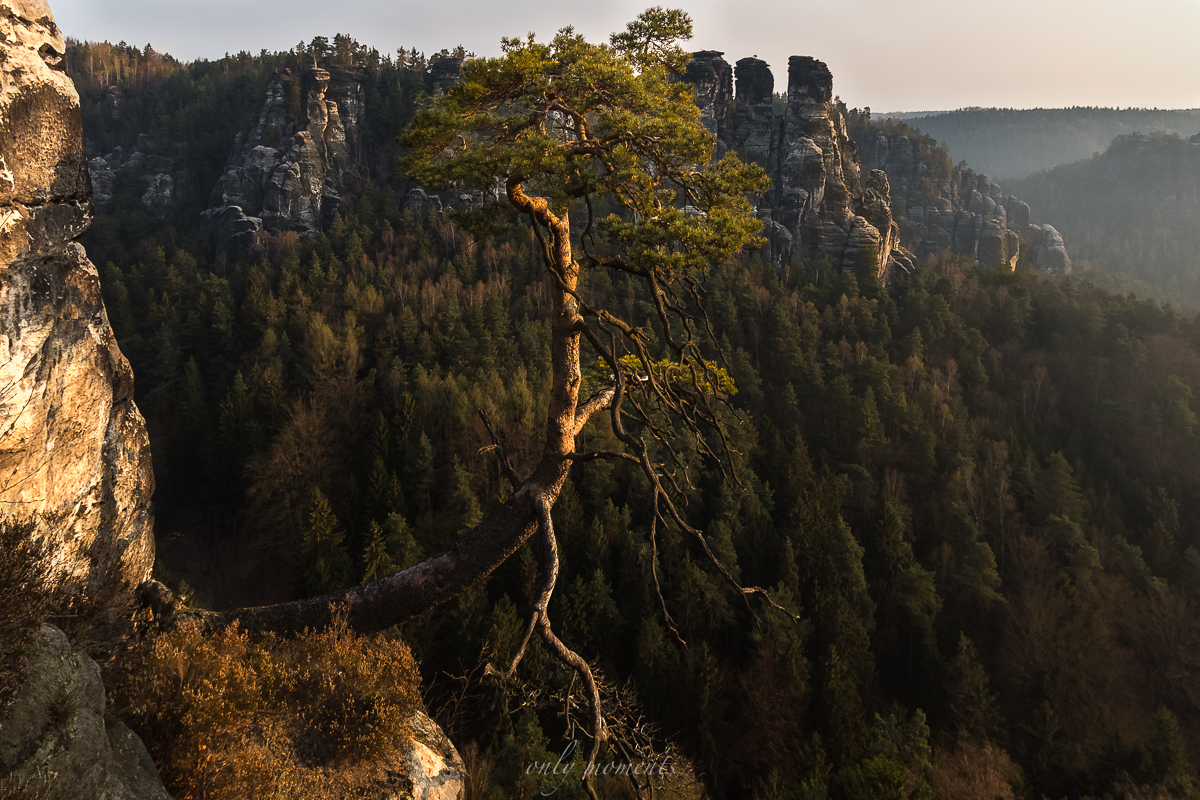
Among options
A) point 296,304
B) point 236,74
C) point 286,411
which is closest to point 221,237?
point 296,304

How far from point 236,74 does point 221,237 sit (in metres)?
58.1

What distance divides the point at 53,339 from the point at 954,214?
114563 mm

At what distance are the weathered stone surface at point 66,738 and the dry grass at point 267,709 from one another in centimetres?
37

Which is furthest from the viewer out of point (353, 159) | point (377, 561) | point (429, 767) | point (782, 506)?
point (353, 159)

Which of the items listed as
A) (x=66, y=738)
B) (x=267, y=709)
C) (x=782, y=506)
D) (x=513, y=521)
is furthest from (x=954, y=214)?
(x=66, y=738)

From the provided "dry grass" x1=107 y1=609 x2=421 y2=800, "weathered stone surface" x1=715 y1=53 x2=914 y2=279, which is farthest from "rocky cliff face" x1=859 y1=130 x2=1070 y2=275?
"dry grass" x1=107 y1=609 x2=421 y2=800

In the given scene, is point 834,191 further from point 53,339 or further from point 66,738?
point 66,738

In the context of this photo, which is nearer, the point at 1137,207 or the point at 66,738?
the point at 66,738

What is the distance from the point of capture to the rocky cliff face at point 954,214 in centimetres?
9125

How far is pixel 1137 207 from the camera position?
13612cm

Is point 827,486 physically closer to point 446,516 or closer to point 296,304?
point 446,516

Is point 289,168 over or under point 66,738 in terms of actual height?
over

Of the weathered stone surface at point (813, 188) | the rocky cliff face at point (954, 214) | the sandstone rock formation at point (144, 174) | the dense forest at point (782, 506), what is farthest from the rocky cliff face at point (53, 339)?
the rocky cliff face at point (954, 214)

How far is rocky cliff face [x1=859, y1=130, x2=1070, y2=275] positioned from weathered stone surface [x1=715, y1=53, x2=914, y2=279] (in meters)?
21.6
